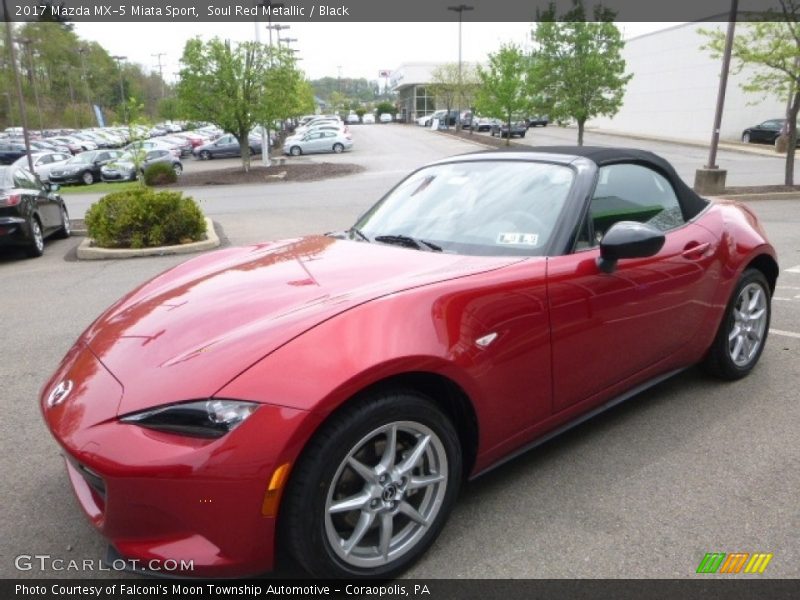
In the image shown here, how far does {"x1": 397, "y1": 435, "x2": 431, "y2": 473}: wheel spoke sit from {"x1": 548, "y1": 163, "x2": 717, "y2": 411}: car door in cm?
73

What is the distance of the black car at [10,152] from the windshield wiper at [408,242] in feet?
128

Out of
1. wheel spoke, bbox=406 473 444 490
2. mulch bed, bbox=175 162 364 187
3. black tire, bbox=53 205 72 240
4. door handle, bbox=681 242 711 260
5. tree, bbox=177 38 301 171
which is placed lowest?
mulch bed, bbox=175 162 364 187

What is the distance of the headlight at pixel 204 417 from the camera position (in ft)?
6.48

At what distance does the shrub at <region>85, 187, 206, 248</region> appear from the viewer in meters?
9.52

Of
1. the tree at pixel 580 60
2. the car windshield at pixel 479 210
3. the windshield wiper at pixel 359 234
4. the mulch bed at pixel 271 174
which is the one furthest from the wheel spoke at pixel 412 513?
the tree at pixel 580 60

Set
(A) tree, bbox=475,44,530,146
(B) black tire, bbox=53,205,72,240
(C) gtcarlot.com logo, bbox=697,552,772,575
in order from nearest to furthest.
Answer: (C) gtcarlot.com logo, bbox=697,552,772,575, (B) black tire, bbox=53,205,72,240, (A) tree, bbox=475,44,530,146

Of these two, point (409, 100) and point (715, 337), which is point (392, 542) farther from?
point (409, 100)

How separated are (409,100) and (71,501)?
9254cm

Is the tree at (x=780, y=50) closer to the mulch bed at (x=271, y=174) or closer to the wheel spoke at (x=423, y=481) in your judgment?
the mulch bed at (x=271, y=174)

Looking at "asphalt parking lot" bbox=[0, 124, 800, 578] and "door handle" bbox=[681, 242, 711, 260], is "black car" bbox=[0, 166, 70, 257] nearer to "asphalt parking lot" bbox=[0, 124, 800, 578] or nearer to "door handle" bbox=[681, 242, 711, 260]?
"asphalt parking lot" bbox=[0, 124, 800, 578]

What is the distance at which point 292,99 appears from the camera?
26219mm

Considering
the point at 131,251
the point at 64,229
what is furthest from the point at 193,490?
the point at 64,229

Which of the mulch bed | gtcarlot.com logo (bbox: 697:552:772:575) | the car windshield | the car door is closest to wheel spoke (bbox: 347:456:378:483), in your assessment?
the car door

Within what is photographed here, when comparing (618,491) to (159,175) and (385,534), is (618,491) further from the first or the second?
(159,175)
